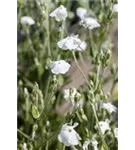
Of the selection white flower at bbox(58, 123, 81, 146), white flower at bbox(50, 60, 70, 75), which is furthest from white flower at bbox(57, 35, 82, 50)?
white flower at bbox(58, 123, 81, 146)

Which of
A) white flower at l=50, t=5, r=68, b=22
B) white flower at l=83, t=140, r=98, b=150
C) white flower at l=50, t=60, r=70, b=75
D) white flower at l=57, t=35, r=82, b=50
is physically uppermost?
white flower at l=50, t=5, r=68, b=22

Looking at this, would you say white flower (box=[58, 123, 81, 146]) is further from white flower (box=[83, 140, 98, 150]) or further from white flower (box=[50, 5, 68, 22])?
white flower (box=[50, 5, 68, 22])

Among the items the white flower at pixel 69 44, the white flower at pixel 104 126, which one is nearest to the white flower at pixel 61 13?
the white flower at pixel 69 44

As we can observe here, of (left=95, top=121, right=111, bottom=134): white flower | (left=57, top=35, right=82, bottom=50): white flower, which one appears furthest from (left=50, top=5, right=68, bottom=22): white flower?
(left=95, top=121, right=111, bottom=134): white flower

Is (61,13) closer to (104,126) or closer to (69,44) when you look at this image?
(69,44)

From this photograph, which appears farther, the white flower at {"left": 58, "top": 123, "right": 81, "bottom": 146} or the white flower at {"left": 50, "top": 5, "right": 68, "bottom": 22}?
the white flower at {"left": 50, "top": 5, "right": 68, "bottom": 22}

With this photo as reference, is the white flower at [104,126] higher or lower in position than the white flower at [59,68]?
lower

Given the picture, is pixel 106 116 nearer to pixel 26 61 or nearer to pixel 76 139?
pixel 76 139

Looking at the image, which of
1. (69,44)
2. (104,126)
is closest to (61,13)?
(69,44)

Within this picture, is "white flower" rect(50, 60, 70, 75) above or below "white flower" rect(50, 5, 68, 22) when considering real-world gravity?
below

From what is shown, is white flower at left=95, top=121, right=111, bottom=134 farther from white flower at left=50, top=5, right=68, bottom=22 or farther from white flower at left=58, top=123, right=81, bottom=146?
white flower at left=50, top=5, right=68, bottom=22

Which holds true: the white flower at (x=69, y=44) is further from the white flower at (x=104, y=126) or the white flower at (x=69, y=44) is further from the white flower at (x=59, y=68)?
the white flower at (x=104, y=126)
